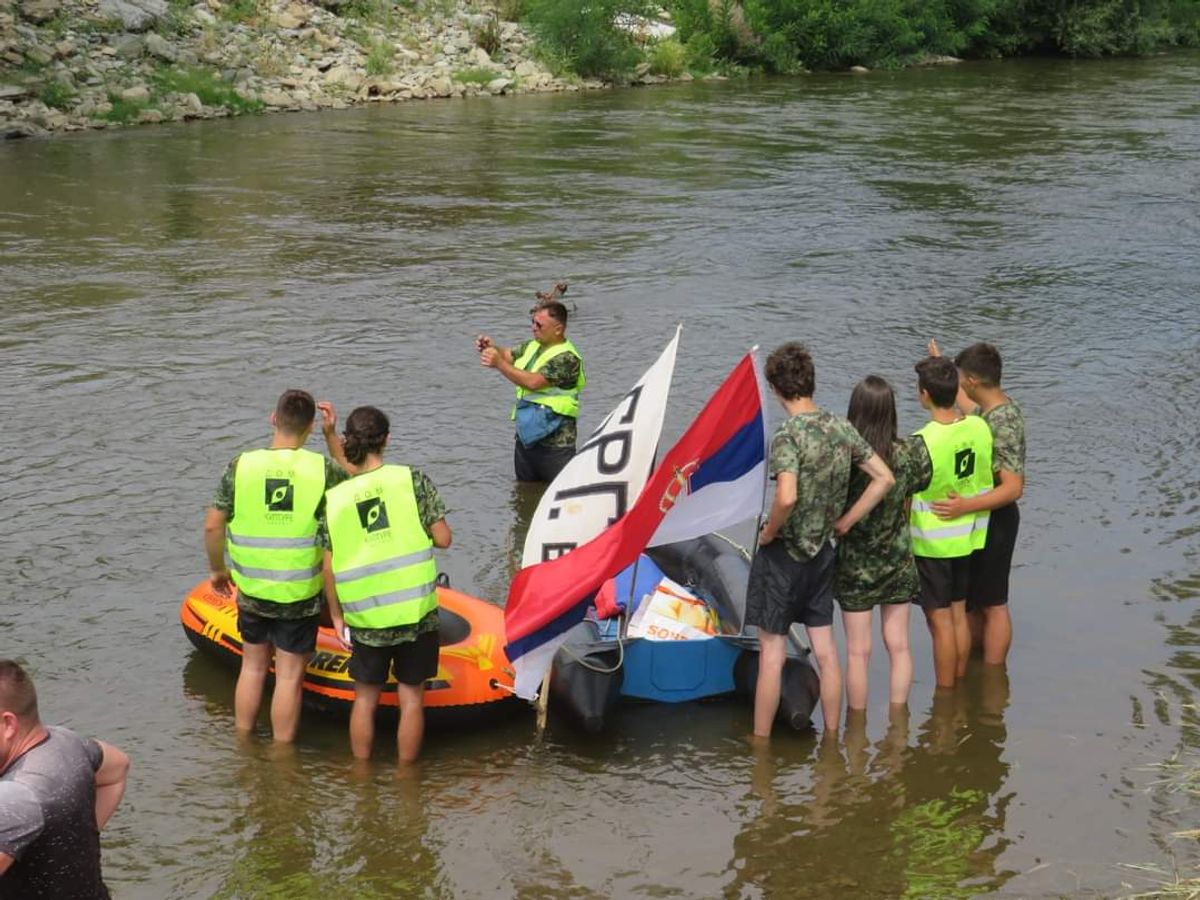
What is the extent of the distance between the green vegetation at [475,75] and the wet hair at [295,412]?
28904 millimetres

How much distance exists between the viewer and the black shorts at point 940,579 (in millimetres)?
7484

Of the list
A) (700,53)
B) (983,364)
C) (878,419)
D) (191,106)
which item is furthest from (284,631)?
(700,53)

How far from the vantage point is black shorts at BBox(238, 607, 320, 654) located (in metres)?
7.04

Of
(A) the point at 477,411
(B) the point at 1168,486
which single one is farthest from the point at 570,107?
(B) the point at 1168,486

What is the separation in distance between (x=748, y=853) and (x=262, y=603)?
2515 millimetres

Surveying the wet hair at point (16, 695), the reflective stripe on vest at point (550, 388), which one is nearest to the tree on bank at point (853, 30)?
the reflective stripe on vest at point (550, 388)

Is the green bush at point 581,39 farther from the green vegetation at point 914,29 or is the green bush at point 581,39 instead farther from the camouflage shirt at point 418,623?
the camouflage shirt at point 418,623

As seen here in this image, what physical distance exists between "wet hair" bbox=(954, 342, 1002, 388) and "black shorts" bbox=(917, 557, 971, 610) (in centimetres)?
91

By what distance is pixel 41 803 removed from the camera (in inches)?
168

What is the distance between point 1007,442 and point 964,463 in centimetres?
29

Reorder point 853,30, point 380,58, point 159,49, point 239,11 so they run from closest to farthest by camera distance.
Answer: point 159,49 < point 239,11 < point 380,58 < point 853,30

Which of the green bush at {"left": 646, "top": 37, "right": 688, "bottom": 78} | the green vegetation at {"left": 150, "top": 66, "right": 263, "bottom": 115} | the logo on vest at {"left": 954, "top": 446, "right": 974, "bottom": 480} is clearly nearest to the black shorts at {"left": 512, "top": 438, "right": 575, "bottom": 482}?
the logo on vest at {"left": 954, "top": 446, "right": 974, "bottom": 480}

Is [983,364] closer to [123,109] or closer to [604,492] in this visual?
[604,492]

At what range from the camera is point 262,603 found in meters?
7.01
